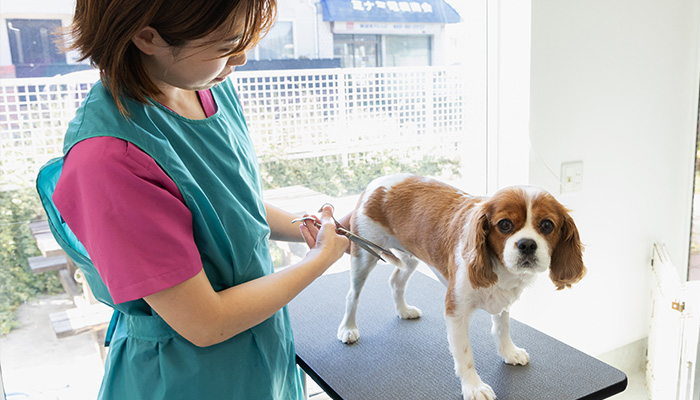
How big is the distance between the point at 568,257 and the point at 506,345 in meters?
0.27

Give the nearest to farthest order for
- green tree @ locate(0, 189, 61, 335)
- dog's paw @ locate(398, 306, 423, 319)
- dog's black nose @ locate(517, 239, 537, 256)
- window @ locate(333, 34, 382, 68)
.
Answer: dog's black nose @ locate(517, 239, 537, 256) → dog's paw @ locate(398, 306, 423, 319) → green tree @ locate(0, 189, 61, 335) → window @ locate(333, 34, 382, 68)

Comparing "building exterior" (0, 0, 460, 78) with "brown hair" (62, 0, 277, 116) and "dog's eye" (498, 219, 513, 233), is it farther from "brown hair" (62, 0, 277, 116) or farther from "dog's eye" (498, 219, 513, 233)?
"dog's eye" (498, 219, 513, 233)

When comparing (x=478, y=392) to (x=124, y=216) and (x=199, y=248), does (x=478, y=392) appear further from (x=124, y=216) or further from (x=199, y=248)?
(x=124, y=216)

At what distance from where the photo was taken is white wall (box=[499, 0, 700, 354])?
189 cm

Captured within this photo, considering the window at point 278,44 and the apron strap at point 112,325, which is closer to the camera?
the apron strap at point 112,325

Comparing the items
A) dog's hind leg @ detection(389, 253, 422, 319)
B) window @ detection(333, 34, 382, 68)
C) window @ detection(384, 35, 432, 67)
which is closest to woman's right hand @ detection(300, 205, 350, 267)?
dog's hind leg @ detection(389, 253, 422, 319)

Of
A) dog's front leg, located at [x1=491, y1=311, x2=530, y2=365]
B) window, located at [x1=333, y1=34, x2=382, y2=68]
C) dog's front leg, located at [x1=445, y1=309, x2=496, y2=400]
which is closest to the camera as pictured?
dog's front leg, located at [x1=445, y1=309, x2=496, y2=400]

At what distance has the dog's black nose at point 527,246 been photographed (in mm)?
906

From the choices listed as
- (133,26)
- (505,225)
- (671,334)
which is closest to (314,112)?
(505,225)

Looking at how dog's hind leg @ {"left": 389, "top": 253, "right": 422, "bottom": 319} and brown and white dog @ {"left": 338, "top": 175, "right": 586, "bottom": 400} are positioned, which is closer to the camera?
brown and white dog @ {"left": 338, "top": 175, "right": 586, "bottom": 400}

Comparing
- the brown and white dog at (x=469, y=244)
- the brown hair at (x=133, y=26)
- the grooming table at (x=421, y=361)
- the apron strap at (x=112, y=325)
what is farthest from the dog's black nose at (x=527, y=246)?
the apron strap at (x=112, y=325)

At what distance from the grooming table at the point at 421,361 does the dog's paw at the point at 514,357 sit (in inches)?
0.4

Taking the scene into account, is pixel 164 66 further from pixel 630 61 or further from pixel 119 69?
pixel 630 61

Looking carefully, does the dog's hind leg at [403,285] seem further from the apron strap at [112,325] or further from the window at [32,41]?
the window at [32,41]
